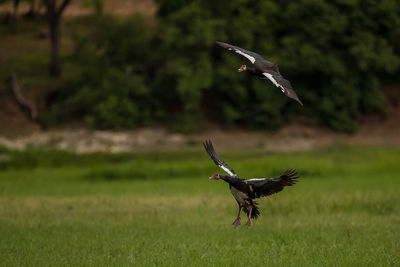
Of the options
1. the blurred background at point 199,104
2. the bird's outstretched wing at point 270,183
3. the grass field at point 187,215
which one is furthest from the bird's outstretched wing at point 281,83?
the blurred background at point 199,104

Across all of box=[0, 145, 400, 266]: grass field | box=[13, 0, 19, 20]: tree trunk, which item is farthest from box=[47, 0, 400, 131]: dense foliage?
box=[13, 0, 19, 20]: tree trunk

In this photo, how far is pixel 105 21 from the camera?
1298 inches

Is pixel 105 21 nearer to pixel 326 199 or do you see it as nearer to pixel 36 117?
pixel 36 117

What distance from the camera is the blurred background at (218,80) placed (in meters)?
29.5

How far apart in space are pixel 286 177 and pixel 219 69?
21684mm

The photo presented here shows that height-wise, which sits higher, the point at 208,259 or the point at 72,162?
the point at 208,259

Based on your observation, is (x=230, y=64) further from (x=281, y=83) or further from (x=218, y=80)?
(x=281, y=83)

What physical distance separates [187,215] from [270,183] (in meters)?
5.33

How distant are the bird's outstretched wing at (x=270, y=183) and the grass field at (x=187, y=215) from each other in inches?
34.9

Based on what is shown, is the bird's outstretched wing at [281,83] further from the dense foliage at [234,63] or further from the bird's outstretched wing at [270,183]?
the dense foliage at [234,63]

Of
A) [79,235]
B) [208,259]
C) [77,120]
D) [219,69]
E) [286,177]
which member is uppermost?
[286,177]

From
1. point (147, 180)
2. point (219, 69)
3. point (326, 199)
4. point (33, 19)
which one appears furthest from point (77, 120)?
point (326, 199)

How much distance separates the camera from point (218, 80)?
30.5 metres

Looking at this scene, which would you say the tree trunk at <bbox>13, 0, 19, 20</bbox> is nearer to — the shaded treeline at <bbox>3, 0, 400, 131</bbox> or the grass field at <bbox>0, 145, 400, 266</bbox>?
the shaded treeline at <bbox>3, 0, 400, 131</bbox>
